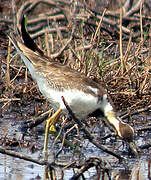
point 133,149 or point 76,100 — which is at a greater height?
point 76,100

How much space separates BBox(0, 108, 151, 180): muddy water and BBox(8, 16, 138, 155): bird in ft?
0.67

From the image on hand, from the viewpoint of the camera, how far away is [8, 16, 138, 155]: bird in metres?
5.26

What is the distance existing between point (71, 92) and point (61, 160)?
706 mm

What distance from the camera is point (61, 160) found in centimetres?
495

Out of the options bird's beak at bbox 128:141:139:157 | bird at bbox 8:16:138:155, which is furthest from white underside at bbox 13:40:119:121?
bird's beak at bbox 128:141:139:157

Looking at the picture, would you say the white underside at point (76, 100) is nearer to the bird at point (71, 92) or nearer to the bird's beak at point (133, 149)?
the bird at point (71, 92)

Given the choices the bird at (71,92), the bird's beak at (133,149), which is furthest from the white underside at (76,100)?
the bird's beak at (133,149)

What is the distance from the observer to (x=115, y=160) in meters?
4.97

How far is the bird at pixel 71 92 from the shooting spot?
5.26 meters

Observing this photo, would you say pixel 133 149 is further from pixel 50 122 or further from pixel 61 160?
pixel 50 122

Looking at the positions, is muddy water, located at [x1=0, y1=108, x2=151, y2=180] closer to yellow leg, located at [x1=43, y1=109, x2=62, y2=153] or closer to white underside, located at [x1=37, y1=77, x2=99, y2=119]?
yellow leg, located at [x1=43, y1=109, x2=62, y2=153]

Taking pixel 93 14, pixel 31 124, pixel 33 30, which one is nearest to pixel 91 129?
pixel 31 124

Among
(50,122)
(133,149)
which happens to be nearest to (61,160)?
(50,122)

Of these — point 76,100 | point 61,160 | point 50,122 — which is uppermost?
point 76,100
